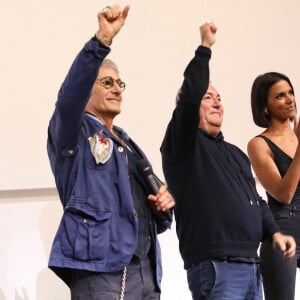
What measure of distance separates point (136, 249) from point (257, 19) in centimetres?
184

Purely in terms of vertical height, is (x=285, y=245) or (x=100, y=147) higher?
(x=100, y=147)

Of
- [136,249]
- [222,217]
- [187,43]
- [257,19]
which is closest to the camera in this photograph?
[136,249]

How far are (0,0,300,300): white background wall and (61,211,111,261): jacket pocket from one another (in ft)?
2.70

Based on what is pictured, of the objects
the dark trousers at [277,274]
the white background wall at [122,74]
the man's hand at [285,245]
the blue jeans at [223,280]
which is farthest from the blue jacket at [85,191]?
the white background wall at [122,74]

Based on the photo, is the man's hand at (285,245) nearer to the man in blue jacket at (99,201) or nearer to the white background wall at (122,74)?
the man in blue jacket at (99,201)

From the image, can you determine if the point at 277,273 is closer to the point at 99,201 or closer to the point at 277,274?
the point at 277,274

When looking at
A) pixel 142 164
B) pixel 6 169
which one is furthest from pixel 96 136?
pixel 6 169

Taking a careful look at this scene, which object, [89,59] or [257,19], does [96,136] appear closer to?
[89,59]

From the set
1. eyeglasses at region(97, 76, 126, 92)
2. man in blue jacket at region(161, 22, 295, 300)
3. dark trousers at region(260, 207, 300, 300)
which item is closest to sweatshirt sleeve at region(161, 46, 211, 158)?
man in blue jacket at region(161, 22, 295, 300)

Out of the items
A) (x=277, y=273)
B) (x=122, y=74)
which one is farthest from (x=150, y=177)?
(x=122, y=74)

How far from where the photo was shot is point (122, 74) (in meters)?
2.59

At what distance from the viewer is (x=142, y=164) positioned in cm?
157

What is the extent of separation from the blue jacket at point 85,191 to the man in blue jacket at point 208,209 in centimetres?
17

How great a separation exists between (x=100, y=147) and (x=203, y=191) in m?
0.36
